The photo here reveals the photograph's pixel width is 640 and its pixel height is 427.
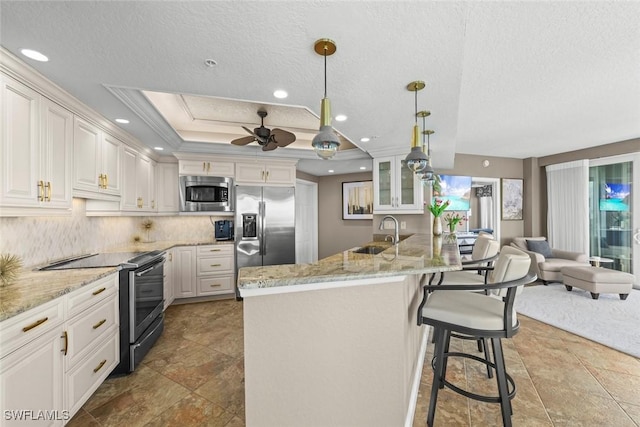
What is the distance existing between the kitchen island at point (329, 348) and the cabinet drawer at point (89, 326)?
50.4 inches

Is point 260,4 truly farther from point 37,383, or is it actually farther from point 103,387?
point 103,387

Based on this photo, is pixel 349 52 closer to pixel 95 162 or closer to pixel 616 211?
pixel 95 162

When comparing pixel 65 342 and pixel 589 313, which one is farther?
pixel 589 313

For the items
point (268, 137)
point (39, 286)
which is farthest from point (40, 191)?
point (268, 137)

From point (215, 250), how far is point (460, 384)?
3547 mm

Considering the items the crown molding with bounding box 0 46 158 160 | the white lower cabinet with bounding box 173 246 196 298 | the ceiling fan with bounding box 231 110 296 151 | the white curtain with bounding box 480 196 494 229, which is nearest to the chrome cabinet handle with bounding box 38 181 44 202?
the crown molding with bounding box 0 46 158 160

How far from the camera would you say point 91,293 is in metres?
1.85

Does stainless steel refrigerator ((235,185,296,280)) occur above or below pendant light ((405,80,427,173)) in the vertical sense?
below

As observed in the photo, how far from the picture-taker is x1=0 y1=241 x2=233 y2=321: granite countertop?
1306 millimetres

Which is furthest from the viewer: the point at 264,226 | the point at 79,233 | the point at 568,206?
the point at 568,206

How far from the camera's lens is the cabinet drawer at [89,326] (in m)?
1.67

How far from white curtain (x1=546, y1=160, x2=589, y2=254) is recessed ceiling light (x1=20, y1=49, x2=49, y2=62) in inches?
304

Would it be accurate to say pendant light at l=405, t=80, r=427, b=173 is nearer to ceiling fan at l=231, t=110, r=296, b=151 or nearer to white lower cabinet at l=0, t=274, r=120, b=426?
ceiling fan at l=231, t=110, r=296, b=151

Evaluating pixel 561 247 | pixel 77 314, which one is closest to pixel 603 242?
pixel 561 247
